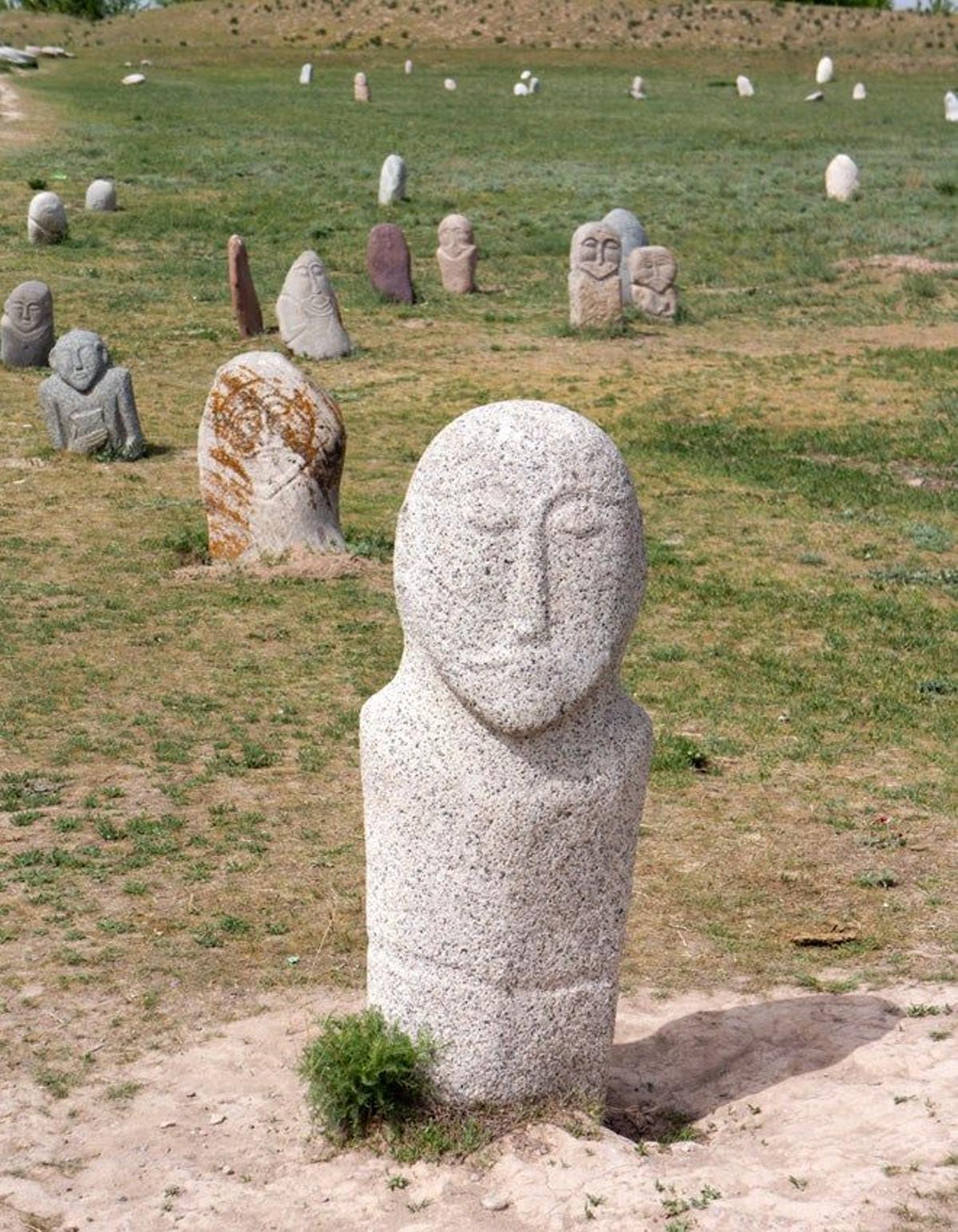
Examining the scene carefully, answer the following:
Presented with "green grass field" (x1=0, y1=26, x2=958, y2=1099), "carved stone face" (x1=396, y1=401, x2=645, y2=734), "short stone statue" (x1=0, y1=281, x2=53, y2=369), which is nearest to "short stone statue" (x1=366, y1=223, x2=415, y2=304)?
"green grass field" (x1=0, y1=26, x2=958, y2=1099)

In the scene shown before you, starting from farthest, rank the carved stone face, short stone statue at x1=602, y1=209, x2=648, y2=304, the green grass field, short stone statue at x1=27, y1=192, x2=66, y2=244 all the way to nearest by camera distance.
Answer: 1. short stone statue at x1=27, y1=192, x2=66, y2=244
2. short stone statue at x1=602, y1=209, x2=648, y2=304
3. the green grass field
4. the carved stone face

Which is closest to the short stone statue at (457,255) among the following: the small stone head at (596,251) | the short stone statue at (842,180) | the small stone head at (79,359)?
the small stone head at (596,251)

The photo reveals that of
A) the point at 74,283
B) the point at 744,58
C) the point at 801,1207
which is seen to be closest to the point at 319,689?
the point at 801,1207

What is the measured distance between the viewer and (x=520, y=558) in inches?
212

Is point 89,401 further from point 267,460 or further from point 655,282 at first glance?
point 655,282

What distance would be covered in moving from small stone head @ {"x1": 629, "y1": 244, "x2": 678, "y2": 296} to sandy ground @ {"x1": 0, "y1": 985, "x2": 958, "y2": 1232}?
55.9 ft

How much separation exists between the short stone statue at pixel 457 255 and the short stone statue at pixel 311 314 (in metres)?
3.82

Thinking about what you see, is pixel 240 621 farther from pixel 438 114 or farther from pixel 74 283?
pixel 438 114

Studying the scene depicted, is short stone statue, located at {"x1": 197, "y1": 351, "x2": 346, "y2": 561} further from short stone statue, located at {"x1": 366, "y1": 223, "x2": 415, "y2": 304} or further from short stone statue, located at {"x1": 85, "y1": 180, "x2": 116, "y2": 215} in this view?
short stone statue, located at {"x1": 85, "y1": 180, "x2": 116, "y2": 215}

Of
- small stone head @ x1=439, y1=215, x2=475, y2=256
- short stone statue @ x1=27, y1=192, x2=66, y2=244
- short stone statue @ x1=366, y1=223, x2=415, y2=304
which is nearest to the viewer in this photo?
short stone statue @ x1=366, y1=223, x2=415, y2=304

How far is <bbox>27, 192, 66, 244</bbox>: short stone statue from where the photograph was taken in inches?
1086

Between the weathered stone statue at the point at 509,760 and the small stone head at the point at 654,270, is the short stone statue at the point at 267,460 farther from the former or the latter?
the small stone head at the point at 654,270

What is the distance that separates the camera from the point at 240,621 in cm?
1211

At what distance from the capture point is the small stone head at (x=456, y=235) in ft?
79.8
